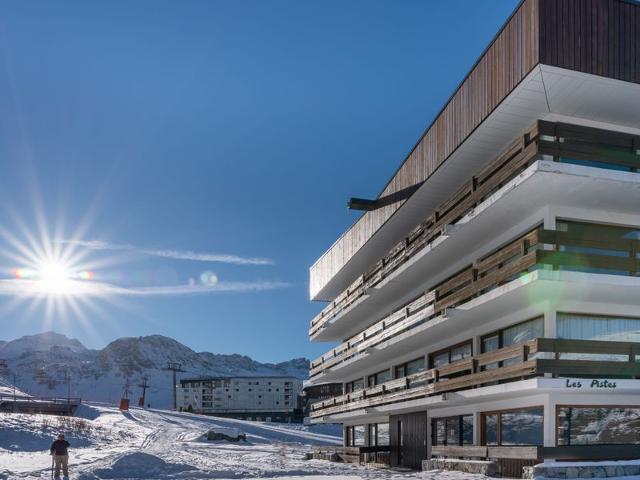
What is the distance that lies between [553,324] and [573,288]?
49.4 inches

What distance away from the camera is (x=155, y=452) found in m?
36.8

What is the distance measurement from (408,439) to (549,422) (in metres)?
12.2

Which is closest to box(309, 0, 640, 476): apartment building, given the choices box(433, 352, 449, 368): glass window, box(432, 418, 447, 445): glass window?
box(432, 418, 447, 445): glass window

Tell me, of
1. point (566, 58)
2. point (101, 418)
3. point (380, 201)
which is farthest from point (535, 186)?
point (101, 418)

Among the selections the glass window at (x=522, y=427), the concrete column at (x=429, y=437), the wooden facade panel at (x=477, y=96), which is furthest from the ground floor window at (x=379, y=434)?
the glass window at (x=522, y=427)

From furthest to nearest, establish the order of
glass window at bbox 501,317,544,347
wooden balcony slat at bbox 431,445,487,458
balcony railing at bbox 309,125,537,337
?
wooden balcony slat at bbox 431,445,487,458, glass window at bbox 501,317,544,347, balcony railing at bbox 309,125,537,337

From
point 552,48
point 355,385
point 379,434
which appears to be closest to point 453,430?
point 379,434

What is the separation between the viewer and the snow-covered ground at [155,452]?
75.4 feet

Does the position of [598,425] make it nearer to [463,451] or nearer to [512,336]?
[512,336]

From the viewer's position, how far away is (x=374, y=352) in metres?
30.7

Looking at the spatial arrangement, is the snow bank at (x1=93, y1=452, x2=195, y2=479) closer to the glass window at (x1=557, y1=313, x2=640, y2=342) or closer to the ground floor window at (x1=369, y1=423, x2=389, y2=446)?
the ground floor window at (x1=369, y1=423, x2=389, y2=446)

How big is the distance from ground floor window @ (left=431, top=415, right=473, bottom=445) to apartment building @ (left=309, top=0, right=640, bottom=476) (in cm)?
10

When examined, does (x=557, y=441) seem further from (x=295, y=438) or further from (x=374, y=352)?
(x=295, y=438)

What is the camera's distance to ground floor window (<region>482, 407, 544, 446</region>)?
18.5m
